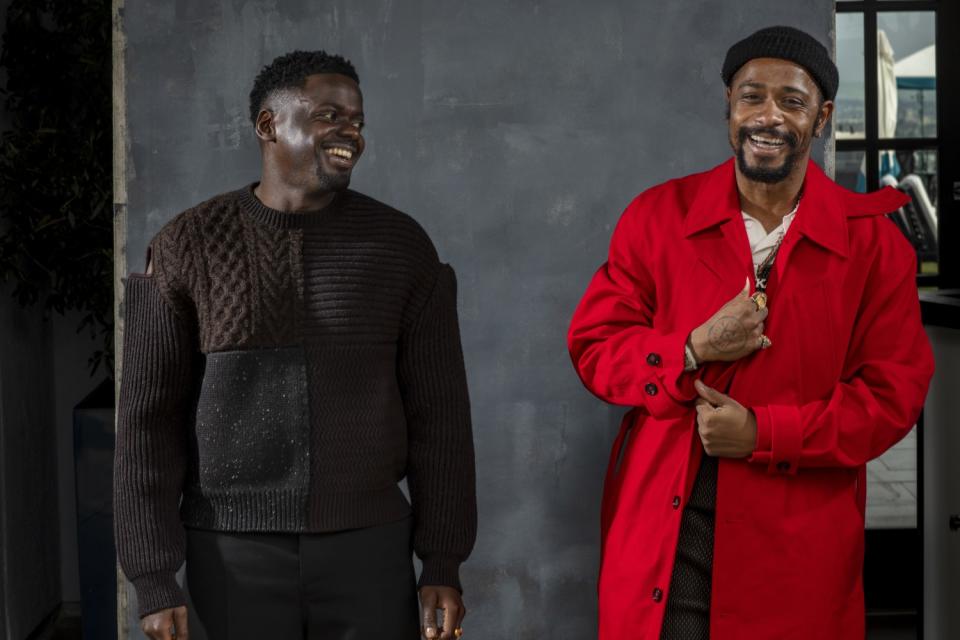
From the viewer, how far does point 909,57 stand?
454 cm

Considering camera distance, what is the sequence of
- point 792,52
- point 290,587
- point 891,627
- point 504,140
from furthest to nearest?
point 891,627, point 504,140, point 792,52, point 290,587

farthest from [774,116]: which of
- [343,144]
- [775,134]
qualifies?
[343,144]

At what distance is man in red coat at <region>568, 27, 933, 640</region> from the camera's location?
2.06 m

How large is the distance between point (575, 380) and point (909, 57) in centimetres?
240

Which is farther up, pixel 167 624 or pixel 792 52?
pixel 792 52

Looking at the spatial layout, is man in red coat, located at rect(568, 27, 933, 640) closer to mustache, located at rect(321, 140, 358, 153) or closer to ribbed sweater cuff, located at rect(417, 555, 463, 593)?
ribbed sweater cuff, located at rect(417, 555, 463, 593)

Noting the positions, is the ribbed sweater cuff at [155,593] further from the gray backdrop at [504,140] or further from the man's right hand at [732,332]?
the gray backdrop at [504,140]

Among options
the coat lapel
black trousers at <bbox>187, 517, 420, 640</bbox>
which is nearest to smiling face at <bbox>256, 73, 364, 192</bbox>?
black trousers at <bbox>187, 517, 420, 640</bbox>

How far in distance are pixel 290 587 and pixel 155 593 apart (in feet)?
0.73

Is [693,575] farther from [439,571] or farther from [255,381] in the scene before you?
[255,381]

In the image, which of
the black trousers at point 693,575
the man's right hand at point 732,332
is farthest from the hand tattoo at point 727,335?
the black trousers at point 693,575

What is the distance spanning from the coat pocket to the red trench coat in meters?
0.61

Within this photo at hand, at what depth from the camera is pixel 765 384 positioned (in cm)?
210

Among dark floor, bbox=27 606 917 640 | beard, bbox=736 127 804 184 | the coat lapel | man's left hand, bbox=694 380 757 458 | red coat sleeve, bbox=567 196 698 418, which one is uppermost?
beard, bbox=736 127 804 184
